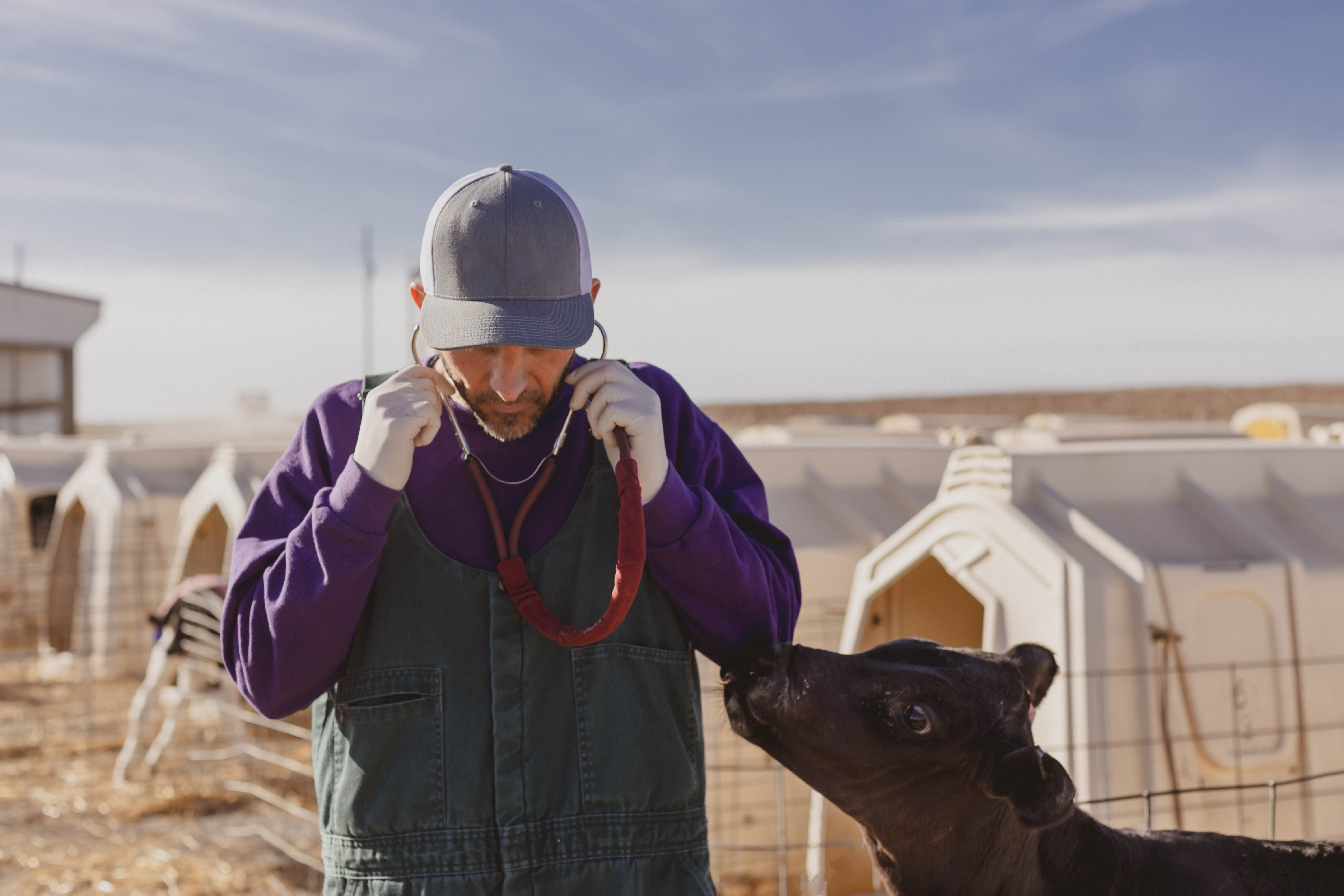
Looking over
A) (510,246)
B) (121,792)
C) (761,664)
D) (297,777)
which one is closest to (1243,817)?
(761,664)

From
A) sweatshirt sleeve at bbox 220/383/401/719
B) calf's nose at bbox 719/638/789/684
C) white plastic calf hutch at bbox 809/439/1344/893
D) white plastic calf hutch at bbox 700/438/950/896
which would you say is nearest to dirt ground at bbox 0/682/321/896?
white plastic calf hutch at bbox 700/438/950/896

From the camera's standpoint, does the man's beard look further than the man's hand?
Yes

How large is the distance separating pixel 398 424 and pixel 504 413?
0.20 metres

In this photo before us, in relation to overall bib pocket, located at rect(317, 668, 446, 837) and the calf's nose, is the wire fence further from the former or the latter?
overall bib pocket, located at rect(317, 668, 446, 837)

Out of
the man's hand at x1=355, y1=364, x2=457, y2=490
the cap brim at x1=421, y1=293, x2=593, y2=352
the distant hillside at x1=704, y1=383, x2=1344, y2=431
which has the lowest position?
the man's hand at x1=355, y1=364, x2=457, y2=490

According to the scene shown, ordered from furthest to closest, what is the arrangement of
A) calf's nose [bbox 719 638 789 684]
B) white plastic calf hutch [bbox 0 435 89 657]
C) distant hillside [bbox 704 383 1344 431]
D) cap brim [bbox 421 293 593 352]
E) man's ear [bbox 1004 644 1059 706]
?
distant hillside [bbox 704 383 1344 431] → white plastic calf hutch [bbox 0 435 89 657] → man's ear [bbox 1004 644 1059 706] → calf's nose [bbox 719 638 789 684] → cap brim [bbox 421 293 593 352]

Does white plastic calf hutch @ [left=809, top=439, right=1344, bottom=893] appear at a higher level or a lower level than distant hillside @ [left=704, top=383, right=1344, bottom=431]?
lower

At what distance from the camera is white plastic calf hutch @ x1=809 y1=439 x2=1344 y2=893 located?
3.70 m

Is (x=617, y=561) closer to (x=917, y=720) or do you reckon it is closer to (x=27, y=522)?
(x=917, y=720)

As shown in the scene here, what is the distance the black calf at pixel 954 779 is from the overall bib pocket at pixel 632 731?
14 cm

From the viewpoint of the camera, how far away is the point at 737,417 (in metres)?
59.7

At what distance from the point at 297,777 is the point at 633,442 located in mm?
6106

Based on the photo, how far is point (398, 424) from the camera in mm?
1630

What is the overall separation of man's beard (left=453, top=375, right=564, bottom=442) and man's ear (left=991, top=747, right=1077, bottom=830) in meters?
1.05
